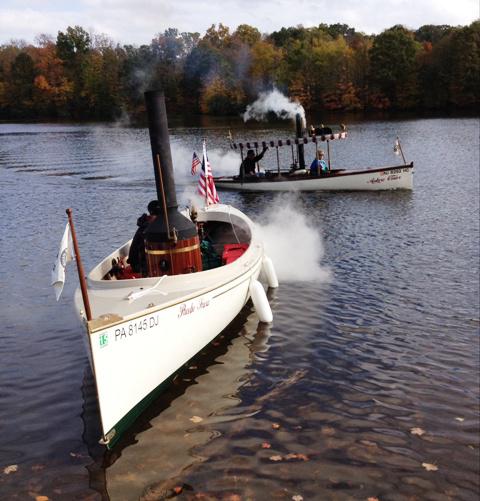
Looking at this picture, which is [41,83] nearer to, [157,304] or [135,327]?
[157,304]

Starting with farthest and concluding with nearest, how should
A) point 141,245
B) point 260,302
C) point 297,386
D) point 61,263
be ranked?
point 260,302, point 141,245, point 297,386, point 61,263

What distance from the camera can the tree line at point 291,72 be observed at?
298ft

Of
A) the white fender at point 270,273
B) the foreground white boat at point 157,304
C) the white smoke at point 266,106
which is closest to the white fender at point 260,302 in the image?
the foreground white boat at point 157,304

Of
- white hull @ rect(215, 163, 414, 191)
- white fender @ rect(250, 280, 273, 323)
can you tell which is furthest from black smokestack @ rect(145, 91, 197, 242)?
white hull @ rect(215, 163, 414, 191)

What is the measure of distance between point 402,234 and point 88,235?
1274cm

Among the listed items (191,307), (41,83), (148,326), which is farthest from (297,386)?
(41,83)

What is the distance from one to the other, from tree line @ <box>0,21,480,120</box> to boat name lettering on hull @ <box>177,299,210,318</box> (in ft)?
244

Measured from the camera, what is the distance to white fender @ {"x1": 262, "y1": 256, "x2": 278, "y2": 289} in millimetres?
15516

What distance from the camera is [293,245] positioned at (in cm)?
2053

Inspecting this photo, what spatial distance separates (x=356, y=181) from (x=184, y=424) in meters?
24.7

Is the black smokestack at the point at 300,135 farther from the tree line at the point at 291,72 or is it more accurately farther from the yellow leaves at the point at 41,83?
the yellow leaves at the point at 41,83

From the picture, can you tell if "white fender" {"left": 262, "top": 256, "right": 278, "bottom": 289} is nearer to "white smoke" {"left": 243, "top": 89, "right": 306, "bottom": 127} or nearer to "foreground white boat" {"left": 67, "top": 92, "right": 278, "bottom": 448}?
"foreground white boat" {"left": 67, "top": 92, "right": 278, "bottom": 448}

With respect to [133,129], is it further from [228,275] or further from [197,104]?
[228,275]

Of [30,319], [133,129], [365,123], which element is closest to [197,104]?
[133,129]
